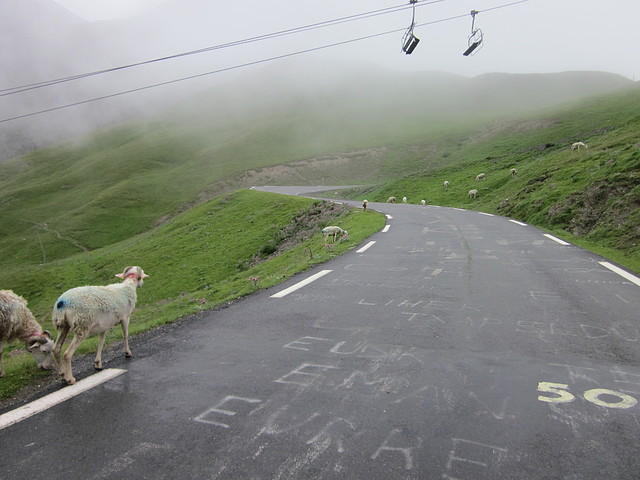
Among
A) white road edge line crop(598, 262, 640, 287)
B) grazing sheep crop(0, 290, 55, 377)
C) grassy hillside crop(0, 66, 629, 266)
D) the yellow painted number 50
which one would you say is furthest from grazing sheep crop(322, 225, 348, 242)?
grassy hillside crop(0, 66, 629, 266)

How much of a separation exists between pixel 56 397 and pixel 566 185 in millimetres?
28082

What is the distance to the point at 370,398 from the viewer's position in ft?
15.0

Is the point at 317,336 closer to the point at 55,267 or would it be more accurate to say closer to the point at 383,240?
the point at 383,240

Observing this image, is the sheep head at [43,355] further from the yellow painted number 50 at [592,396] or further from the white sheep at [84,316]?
the yellow painted number 50 at [592,396]

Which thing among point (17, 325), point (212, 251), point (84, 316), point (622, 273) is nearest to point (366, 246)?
point (622, 273)

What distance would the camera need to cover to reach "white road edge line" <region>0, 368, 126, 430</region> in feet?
14.5

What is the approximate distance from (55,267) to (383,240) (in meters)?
45.8

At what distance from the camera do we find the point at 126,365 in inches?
229

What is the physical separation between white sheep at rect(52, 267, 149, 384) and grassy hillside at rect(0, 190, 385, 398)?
9.24 meters

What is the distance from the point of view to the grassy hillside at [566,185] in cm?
1606

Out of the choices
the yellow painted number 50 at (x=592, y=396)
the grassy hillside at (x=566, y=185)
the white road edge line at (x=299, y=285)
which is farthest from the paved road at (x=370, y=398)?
the grassy hillside at (x=566, y=185)

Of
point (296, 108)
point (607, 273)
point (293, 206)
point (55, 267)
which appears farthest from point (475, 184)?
point (296, 108)

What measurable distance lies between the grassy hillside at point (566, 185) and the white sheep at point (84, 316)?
43.4 ft

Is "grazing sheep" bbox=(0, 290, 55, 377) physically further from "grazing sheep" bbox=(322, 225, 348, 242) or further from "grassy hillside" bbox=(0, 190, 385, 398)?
"grazing sheep" bbox=(322, 225, 348, 242)
